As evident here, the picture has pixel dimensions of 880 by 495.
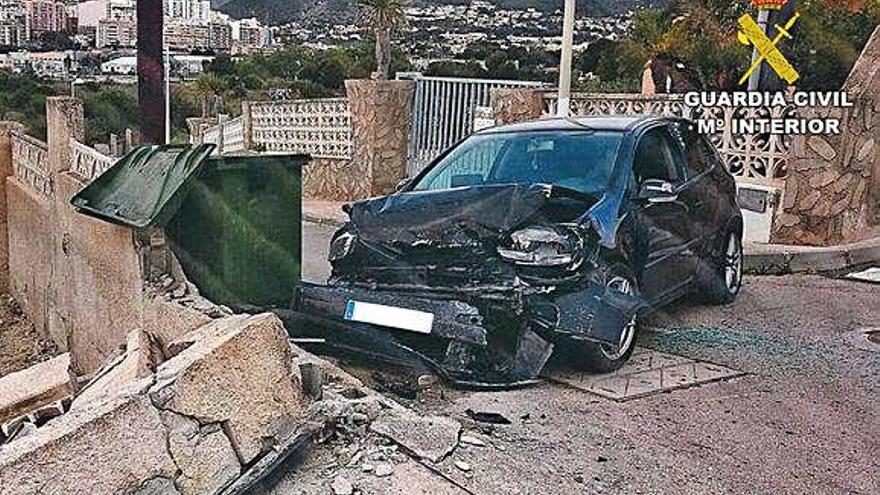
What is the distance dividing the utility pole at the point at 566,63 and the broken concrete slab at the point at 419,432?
6797 mm

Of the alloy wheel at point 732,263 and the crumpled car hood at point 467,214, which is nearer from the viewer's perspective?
the crumpled car hood at point 467,214

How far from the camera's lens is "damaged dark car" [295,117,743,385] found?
5352 mm

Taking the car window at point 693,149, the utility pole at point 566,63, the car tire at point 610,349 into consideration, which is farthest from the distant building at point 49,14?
the car tire at point 610,349

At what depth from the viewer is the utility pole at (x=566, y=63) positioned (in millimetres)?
10961

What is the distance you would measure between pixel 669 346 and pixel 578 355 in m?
1.16

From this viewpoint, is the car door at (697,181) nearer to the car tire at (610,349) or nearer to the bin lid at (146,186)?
the car tire at (610,349)

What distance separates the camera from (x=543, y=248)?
5.47m

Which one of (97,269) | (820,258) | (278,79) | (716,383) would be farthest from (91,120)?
(716,383)

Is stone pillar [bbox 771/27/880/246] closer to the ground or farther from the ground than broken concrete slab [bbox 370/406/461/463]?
farther from the ground

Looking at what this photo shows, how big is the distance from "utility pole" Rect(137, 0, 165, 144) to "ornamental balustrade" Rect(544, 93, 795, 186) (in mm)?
5142

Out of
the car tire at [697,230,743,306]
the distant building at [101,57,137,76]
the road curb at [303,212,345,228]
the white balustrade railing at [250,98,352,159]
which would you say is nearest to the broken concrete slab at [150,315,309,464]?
the car tire at [697,230,743,306]

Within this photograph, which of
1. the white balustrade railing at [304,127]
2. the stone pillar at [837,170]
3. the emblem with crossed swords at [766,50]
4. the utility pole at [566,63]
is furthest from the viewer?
the white balustrade railing at [304,127]

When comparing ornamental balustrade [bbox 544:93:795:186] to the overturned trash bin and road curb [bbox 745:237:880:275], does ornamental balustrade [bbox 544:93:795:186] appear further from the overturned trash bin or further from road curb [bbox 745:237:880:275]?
the overturned trash bin

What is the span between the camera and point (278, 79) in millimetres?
42156
